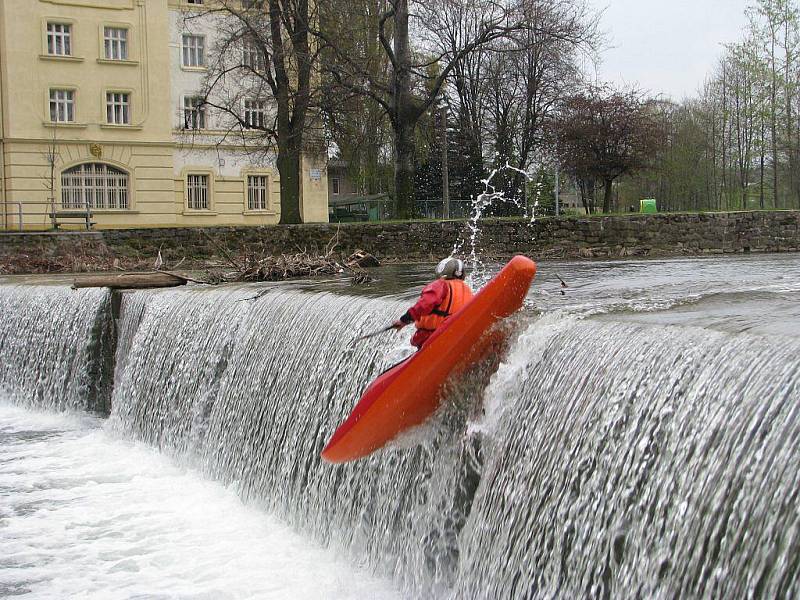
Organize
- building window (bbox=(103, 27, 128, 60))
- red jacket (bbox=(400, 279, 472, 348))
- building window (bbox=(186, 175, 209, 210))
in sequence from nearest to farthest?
red jacket (bbox=(400, 279, 472, 348)), building window (bbox=(103, 27, 128, 60)), building window (bbox=(186, 175, 209, 210))

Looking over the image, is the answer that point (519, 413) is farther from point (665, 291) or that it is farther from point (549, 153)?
point (549, 153)

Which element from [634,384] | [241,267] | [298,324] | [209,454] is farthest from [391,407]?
[241,267]

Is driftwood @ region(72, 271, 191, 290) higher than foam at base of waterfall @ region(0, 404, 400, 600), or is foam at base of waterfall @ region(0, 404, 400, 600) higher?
driftwood @ region(72, 271, 191, 290)

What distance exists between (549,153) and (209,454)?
30.1 metres

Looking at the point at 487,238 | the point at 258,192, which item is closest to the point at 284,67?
the point at 487,238

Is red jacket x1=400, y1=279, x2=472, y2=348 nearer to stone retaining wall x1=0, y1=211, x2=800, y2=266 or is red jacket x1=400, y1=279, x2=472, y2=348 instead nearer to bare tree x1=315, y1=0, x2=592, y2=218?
stone retaining wall x1=0, y1=211, x2=800, y2=266

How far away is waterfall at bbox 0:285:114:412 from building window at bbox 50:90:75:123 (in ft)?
71.3

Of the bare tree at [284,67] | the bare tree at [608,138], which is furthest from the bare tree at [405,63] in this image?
the bare tree at [608,138]

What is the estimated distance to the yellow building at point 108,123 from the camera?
33219 mm

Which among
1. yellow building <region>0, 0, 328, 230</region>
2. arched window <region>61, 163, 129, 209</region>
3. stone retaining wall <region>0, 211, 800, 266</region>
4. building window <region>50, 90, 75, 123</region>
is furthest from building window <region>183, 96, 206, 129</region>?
stone retaining wall <region>0, 211, 800, 266</region>

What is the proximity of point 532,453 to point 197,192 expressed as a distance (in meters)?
32.4

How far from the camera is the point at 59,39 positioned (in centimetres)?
3400

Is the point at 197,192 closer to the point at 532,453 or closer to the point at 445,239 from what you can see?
the point at 445,239

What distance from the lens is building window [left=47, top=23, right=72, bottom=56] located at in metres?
33.8
